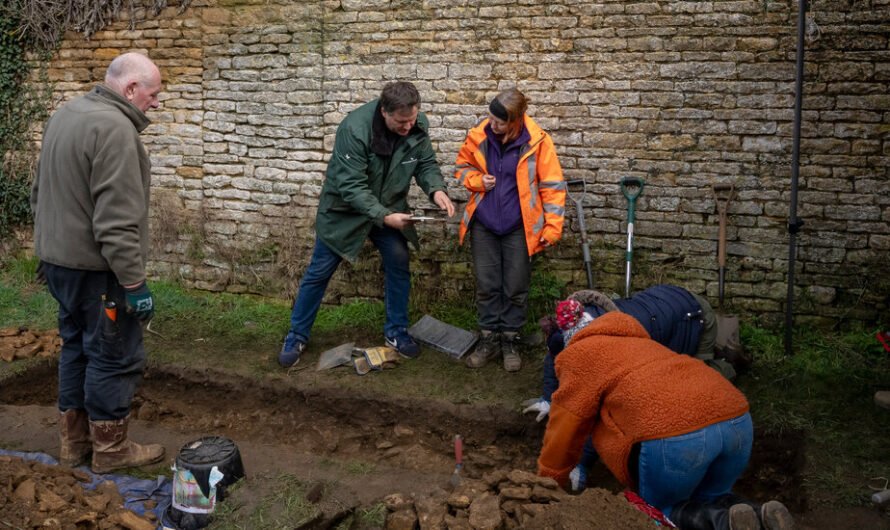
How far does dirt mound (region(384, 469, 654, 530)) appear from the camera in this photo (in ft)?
10.7

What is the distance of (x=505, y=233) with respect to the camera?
572 centimetres

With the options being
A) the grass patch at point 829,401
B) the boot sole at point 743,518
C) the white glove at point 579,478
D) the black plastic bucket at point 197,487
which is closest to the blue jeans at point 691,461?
the boot sole at point 743,518

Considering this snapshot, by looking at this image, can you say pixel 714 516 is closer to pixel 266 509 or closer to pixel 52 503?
pixel 266 509

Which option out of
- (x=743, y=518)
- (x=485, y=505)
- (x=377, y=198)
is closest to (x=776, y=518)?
(x=743, y=518)

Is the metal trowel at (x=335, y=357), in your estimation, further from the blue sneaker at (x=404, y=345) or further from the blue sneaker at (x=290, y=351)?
the blue sneaker at (x=404, y=345)

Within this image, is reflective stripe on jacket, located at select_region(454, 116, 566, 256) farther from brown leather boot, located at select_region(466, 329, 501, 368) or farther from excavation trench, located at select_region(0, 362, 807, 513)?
excavation trench, located at select_region(0, 362, 807, 513)

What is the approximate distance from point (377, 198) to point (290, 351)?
1357 mm

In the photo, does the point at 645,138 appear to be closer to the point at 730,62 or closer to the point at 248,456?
the point at 730,62

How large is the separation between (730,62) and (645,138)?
83 cm

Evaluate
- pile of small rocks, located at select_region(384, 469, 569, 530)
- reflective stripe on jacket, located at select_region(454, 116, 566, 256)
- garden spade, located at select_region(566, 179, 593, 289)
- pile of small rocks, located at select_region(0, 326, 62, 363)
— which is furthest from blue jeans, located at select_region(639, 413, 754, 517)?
pile of small rocks, located at select_region(0, 326, 62, 363)

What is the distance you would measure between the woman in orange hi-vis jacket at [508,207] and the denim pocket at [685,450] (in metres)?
2.36

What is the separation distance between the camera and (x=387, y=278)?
6.03 metres

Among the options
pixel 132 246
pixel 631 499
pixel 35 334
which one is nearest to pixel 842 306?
pixel 631 499

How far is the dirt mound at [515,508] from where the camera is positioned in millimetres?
3265
